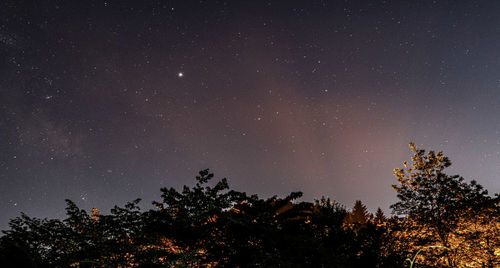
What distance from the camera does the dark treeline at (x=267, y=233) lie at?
14.3ft

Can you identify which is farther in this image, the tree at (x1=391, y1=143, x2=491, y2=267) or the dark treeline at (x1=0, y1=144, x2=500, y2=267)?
the tree at (x1=391, y1=143, x2=491, y2=267)

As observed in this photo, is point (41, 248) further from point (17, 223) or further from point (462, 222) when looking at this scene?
point (462, 222)

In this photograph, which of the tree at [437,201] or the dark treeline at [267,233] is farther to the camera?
the tree at [437,201]

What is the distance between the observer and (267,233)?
4.34 meters

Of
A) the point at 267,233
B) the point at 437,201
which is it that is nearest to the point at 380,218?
the point at 437,201

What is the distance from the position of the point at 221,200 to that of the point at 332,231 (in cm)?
585

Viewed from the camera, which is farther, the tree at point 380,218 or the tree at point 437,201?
the tree at point 437,201

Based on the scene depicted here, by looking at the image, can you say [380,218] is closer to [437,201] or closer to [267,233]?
[437,201]

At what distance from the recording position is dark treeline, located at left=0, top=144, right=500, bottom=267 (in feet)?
14.3

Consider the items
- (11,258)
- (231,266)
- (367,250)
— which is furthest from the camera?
(367,250)

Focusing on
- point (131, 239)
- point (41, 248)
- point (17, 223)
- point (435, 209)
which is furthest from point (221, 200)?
point (435, 209)

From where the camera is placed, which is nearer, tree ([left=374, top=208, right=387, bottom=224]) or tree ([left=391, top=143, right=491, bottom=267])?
tree ([left=374, top=208, right=387, bottom=224])

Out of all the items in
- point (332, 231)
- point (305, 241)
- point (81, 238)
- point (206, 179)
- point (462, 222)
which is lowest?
point (305, 241)

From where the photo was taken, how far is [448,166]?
16.5 metres
